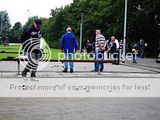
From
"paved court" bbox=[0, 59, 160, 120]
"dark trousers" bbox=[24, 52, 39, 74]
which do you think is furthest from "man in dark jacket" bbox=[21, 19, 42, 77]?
"paved court" bbox=[0, 59, 160, 120]

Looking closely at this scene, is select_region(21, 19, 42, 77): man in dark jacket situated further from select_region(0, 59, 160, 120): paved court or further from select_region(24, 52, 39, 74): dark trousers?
select_region(0, 59, 160, 120): paved court

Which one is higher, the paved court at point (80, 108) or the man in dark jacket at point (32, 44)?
the man in dark jacket at point (32, 44)

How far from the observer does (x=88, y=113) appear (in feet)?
28.7

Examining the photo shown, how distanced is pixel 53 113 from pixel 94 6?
273 feet

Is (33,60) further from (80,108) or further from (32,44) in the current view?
(80,108)

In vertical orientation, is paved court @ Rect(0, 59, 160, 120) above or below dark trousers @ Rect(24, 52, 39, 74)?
below

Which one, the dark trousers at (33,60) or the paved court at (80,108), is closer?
the paved court at (80,108)

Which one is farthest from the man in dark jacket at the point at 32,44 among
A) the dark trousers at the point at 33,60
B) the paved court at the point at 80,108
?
the paved court at the point at 80,108

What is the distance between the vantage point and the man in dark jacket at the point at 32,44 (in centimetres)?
1540

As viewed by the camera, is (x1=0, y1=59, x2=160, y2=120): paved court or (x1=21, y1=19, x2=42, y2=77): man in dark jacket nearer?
(x1=0, y1=59, x2=160, y2=120): paved court

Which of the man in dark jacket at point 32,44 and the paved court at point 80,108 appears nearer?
the paved court at point 80,108

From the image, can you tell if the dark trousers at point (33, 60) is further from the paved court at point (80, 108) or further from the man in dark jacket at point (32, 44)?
the paved court at point (80, 108)

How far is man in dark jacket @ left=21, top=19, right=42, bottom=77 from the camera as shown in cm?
1540

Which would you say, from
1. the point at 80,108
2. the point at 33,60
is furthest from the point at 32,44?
the point at 80,108
